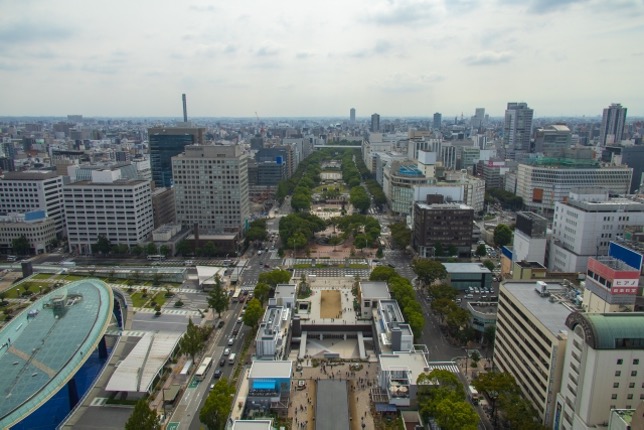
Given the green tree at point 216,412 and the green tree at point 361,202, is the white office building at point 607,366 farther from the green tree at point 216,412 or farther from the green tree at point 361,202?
the green tree at point 361,202

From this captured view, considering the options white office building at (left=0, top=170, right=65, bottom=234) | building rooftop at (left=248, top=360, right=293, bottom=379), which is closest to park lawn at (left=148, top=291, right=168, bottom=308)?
building rooftop at (left=248, top=360, right=293, bottom=379)

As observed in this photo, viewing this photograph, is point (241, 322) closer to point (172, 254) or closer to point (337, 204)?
point (172, 254)

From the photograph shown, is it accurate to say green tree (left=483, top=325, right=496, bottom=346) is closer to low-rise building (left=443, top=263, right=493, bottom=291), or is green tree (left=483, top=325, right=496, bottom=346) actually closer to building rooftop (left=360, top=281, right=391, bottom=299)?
building rooftop (left=360, top=281, right=391, bottom=299)

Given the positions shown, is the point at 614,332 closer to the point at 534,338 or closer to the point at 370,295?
the point at 534,338

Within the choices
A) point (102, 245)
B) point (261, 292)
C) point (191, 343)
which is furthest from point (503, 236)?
point (102, 245)

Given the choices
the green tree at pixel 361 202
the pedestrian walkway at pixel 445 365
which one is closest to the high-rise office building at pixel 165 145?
the green tree at pixel 361 202

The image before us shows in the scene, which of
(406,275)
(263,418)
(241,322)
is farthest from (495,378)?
(406,275)
